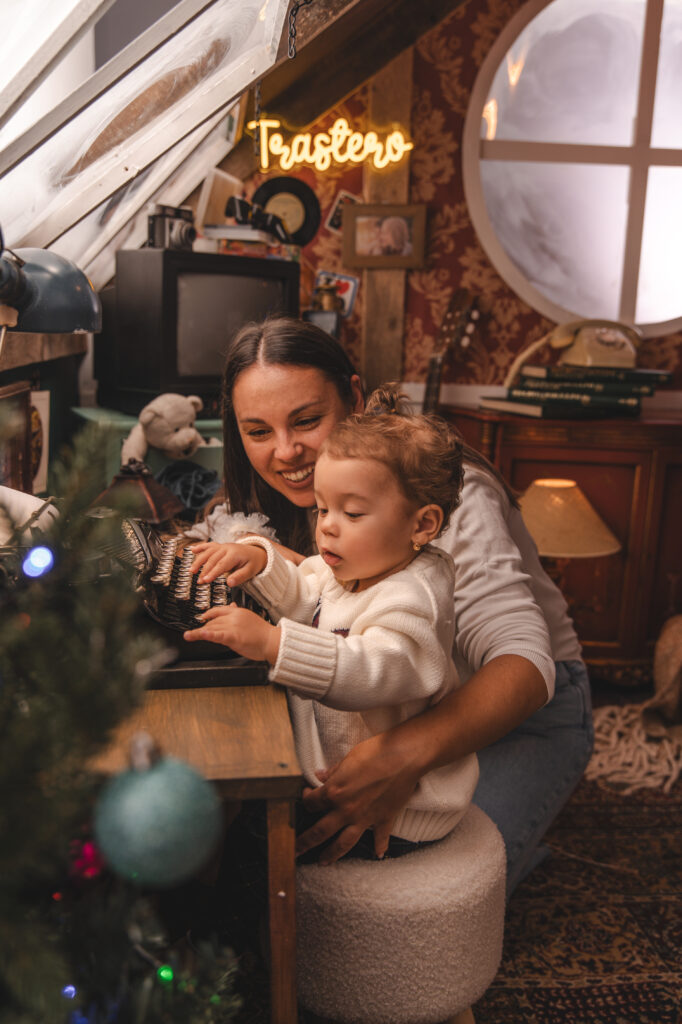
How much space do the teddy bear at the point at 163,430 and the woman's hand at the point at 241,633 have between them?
4.92ft

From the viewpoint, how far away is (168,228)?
8.38 ft

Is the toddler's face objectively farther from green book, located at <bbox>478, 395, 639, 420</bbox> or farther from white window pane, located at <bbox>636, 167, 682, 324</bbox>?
white window pane, located at <bbox>636, 167, 682, 324</bbox>

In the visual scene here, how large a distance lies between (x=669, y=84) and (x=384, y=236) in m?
1.43

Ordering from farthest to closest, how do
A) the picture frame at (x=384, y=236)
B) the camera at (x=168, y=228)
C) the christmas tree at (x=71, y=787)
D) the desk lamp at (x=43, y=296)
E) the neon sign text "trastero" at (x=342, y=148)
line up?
the picture frame at (x=384, y=236) → the neon sign text "trastero" at (x=342, y=148) → the camera at (x=168, y=228) → the desk lamp at (x=43, y=296) → the christmas tree at (x=71, y=787)

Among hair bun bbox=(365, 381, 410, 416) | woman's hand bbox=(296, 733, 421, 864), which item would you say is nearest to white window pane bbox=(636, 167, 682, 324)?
hair bun bbox=(365, 381, 410, 416)

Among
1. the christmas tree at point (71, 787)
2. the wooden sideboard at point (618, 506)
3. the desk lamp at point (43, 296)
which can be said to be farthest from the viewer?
the wooden sideboard at point (618, 506)

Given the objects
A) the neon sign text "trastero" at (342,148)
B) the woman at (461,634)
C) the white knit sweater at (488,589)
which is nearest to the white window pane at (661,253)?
the neon sign text "trastero" at (342,148)

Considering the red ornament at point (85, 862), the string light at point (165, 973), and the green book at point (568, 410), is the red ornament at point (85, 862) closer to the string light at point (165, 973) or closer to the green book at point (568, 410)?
the string light at point (165, 973)

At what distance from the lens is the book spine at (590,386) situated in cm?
305

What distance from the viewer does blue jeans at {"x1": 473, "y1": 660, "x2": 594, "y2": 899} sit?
148 cm

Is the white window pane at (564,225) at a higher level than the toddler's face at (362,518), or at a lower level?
higher

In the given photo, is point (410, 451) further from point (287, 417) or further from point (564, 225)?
point (564, 225)

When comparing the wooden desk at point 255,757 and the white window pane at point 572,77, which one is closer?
the wooden desk at point 255,757

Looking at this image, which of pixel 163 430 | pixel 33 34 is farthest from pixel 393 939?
pixel 163 430
